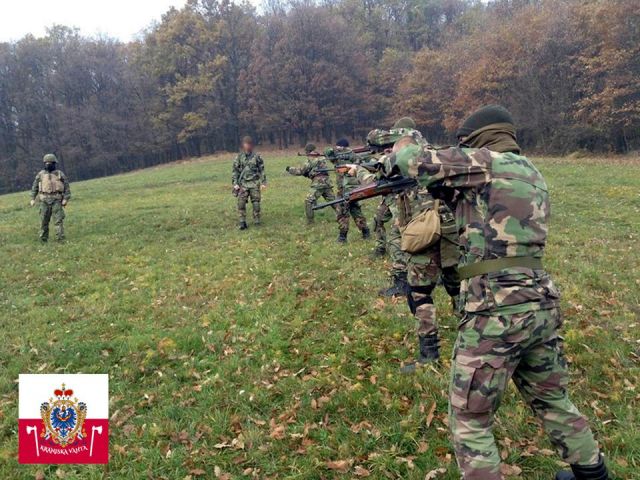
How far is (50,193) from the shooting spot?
1438cm

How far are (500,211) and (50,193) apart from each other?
14.7 metres

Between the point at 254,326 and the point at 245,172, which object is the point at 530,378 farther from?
the point at 245,172

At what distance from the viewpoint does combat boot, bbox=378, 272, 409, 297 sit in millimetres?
7648

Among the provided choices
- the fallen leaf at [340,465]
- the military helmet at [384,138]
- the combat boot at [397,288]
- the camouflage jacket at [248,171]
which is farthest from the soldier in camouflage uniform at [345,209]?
the fallen leaf at [340,465]

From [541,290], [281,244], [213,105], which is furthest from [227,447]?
[213,105]

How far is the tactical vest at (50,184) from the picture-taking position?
14.4 m

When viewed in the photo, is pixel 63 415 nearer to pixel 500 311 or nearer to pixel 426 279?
pixel 500 311

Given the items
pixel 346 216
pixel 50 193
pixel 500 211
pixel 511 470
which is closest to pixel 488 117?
pixel 500 211

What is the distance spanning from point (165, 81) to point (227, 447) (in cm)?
6679

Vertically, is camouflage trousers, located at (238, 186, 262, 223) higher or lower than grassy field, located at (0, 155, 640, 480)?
higher

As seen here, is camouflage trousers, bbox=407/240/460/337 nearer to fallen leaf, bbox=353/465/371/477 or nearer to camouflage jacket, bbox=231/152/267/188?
fallen leaf, bbox=353/465/371/477

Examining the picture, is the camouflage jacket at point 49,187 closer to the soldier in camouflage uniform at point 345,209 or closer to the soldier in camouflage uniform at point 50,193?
the soldier in camouflage uniform at point 50,193

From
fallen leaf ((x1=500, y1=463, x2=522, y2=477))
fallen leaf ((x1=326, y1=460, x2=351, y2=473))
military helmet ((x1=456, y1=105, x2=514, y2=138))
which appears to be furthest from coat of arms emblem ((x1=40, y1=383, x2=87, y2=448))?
military helmet ((x1=456, y1=105, x2=514, y2=138))

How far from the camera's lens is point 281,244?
42.5 feet
